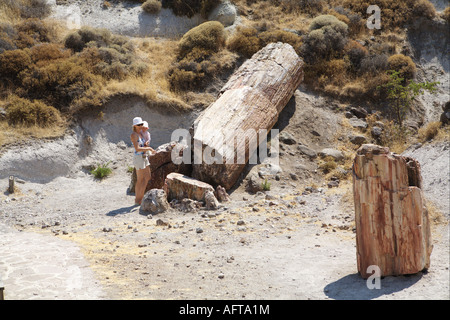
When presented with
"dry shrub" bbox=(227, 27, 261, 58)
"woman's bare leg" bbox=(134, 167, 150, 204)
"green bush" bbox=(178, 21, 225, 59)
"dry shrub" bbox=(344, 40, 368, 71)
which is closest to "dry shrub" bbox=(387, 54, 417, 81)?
"dry shrub" bbox=(344, 40, 368, 71)

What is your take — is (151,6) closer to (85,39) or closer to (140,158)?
(85,39)

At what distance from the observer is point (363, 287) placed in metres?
4.86

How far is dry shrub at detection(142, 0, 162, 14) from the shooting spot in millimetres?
19484

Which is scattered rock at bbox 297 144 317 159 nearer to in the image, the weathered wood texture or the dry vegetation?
the weathered wood texture

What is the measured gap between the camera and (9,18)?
17.8 meters

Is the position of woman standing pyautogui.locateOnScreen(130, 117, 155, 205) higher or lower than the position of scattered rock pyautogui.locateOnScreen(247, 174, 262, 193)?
higher

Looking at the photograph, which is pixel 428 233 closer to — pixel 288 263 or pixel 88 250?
pixel 288 263

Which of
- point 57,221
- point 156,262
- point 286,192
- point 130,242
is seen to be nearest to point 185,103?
point 286,192

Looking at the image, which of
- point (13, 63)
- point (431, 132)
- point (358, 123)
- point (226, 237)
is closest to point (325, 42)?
point (358, 123)

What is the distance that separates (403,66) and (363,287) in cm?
1163

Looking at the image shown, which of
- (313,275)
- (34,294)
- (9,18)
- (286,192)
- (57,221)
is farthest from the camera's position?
(9,18)

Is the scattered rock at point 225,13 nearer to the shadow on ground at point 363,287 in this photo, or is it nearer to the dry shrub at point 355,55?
the dry shrub at point 355,55

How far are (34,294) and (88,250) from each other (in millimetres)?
1813

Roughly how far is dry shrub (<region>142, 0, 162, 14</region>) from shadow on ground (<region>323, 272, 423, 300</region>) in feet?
54.5
